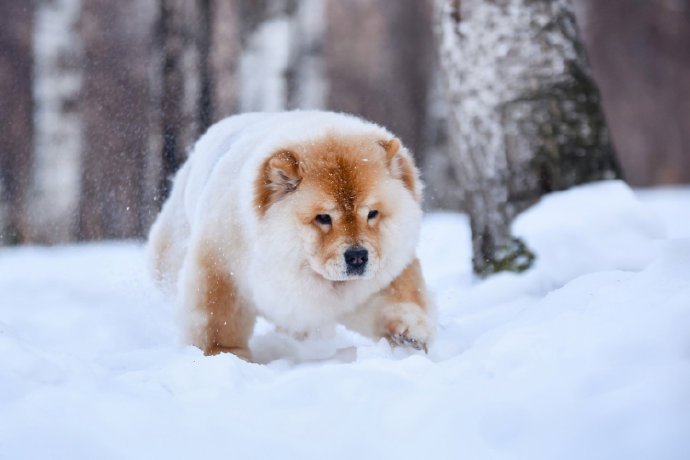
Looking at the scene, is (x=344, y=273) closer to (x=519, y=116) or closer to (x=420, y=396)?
(x=420, y=396)

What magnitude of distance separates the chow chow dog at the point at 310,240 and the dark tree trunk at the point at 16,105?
6889mm

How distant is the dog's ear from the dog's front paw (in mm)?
568

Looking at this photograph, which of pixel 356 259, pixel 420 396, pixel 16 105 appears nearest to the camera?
pixel 420 396

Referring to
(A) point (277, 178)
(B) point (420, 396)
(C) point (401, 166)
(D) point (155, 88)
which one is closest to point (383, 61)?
(D) point (155, 88)

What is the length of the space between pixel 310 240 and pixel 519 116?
2016 mm

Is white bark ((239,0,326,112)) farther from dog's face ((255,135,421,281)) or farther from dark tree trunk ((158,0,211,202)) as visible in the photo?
dog's face ((255,135,421,281))

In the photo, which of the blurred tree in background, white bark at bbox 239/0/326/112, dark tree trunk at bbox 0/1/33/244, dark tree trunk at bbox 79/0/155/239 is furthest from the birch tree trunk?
dark tree trunk at bbox 0/1/33/244

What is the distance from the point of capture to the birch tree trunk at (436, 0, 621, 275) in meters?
4.59

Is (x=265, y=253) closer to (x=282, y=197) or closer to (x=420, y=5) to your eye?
(x=282, y=197)

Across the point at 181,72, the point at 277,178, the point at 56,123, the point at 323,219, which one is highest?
the point at 277,178

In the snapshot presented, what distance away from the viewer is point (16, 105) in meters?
9.70

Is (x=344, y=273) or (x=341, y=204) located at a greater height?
(x=341, y=204)

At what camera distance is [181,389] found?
2.44 m

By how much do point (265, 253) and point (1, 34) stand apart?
320 inches
